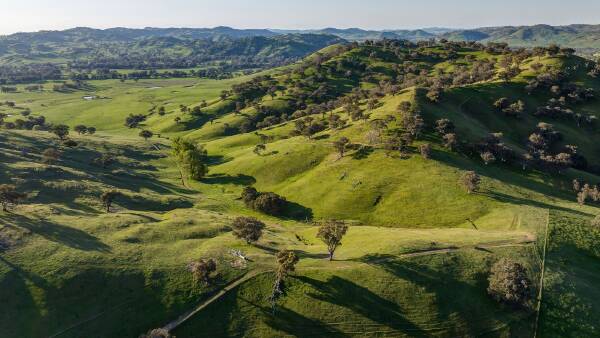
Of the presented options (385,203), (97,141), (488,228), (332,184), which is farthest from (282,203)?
(97,141)

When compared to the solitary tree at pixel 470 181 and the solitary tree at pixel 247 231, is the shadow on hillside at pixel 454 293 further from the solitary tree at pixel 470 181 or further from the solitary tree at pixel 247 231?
the solitary tree at pixel 470 181

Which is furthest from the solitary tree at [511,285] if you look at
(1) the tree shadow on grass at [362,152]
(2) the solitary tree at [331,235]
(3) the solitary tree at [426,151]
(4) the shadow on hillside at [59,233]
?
(1) the tree shadow on grass at [362,152]

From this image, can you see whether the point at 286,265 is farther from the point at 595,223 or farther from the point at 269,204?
the point at 595,223

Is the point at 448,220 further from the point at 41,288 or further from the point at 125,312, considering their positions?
the point at 41,288

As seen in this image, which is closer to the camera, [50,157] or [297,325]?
[297,325]

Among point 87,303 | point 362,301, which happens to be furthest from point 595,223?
point 87,303
